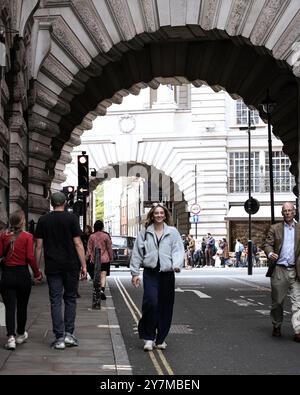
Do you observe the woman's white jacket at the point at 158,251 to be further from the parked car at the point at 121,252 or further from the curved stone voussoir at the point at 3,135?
the parked car at the point at 121,252

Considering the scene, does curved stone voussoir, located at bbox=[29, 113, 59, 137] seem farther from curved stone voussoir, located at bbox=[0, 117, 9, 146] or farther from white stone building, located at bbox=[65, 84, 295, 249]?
white stone building, located at bbox=[65, 84, 295, 249]

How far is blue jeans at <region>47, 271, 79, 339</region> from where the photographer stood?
9586 millimetres

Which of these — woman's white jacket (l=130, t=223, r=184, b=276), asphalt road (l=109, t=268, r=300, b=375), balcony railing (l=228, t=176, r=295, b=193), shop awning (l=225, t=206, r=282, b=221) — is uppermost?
balcony railing (l=228, t=176, r=295, b=193)

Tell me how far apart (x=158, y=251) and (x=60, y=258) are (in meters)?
1.23

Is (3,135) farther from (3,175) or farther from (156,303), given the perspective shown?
(156,303)

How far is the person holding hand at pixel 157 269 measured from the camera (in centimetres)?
968

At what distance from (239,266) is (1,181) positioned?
29.6 m

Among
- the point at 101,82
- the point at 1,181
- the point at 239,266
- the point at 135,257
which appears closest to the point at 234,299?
the point at 1,181

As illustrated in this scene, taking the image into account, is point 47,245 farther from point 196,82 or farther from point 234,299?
point 196,82

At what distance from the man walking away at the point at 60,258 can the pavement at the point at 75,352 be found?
38 centimetres

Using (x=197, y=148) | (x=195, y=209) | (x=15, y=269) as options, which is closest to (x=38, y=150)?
(x=15, y=269)

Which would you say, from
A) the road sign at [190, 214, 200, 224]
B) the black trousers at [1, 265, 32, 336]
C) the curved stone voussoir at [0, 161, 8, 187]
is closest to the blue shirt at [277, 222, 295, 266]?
the black trousers at [1, 265, 32, 336]

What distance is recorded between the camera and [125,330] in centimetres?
1191

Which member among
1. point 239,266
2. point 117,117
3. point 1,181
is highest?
point 117,117
